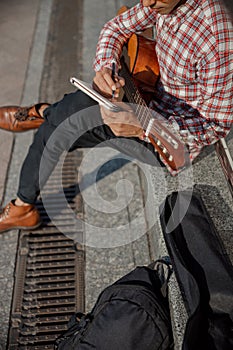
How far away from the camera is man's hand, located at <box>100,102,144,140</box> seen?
2307 mm

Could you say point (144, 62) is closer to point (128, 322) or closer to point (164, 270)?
point (164, 270)

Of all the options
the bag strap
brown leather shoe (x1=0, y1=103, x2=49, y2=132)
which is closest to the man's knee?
brown leather shoe (x1=0, y1=103, x2=49, y2=132)

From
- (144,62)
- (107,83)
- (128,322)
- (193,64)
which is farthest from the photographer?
(144,62)

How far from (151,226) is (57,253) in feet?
1.93

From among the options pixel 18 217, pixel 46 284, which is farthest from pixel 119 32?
pixel 46 284

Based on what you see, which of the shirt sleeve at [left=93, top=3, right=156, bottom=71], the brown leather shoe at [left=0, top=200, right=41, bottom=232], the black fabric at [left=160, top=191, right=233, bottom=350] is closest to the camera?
the black fabric at [left=160, top=191, right=233, bottom=350]

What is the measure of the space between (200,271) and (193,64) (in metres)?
0.95

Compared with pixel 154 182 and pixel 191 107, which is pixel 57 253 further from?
pixel 191 107

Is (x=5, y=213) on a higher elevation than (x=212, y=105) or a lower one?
lower

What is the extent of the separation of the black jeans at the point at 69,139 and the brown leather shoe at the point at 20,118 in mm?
463

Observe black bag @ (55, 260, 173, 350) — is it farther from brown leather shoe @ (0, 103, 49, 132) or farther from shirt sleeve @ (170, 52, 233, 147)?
brown leather shoe @ (0, 103, 49, 132)

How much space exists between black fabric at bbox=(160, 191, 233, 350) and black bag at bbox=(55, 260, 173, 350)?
0.13m

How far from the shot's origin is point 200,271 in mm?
2027

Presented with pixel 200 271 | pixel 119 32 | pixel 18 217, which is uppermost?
pixel 119 32
